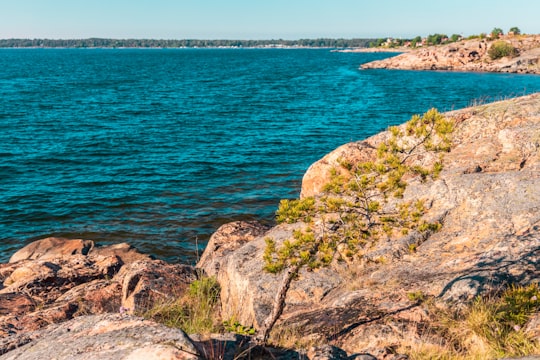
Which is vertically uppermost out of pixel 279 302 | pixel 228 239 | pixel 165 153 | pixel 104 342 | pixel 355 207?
pixel 355 207

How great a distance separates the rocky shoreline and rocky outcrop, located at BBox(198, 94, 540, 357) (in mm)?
27

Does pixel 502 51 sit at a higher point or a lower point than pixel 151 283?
higher

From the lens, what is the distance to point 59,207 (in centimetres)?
2402

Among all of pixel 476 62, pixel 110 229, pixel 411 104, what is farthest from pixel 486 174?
pixel 476 62

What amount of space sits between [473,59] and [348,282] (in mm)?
125145

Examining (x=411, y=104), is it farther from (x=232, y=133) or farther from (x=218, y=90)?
(x=218, y=90)

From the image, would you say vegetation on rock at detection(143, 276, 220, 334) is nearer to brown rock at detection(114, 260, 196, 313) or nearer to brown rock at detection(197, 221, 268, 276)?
brown rock at detection(114, 260, 196, 313)

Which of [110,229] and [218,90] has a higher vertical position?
[218,90]

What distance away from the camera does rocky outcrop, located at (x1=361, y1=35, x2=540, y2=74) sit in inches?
4108

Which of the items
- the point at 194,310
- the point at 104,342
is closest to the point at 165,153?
the point at 194,310

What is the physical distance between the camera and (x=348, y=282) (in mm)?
9352

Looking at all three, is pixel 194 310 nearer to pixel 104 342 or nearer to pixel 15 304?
pixel 104 342

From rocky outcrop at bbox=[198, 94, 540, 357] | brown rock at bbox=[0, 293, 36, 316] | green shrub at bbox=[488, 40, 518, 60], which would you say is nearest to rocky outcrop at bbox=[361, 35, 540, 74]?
green shrub at bbox=[488, 40, 518, 60]

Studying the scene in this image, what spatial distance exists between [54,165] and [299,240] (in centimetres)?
2997
